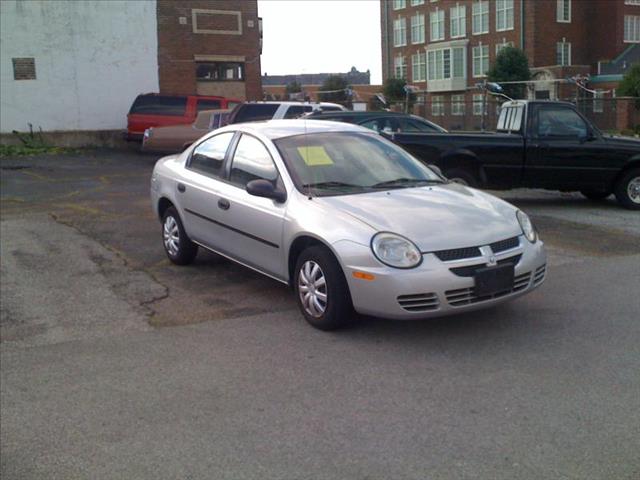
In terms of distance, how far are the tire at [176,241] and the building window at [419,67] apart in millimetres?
63669

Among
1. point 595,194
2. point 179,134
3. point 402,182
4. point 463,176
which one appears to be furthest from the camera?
point 179,134

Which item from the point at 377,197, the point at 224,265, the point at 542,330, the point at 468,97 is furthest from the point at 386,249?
the point at 468,97

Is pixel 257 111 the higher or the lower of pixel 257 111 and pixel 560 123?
the higher

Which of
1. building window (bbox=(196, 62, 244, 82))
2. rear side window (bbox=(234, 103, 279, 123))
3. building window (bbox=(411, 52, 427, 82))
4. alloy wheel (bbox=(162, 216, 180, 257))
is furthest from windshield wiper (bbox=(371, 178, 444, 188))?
building window (bbox=(411, 52, 427, 82))

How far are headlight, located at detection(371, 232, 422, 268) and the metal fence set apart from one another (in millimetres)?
19853

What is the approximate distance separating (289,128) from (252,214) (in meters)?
1.04

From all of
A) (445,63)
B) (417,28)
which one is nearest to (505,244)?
(445,63)

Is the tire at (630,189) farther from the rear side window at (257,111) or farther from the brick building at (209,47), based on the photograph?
the brick building at (209,47)

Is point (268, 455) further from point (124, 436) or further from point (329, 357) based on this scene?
point (329, 357)

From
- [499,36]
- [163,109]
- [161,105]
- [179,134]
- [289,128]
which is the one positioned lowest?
[179,134]

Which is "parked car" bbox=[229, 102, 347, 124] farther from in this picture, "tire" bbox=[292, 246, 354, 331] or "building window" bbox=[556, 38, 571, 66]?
"building window" bbox=[556, 38, 571, 66]

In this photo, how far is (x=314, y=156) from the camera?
22.5 ft

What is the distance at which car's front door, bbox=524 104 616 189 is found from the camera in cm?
1187

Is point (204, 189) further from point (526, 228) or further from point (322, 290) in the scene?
point (526, 228)
